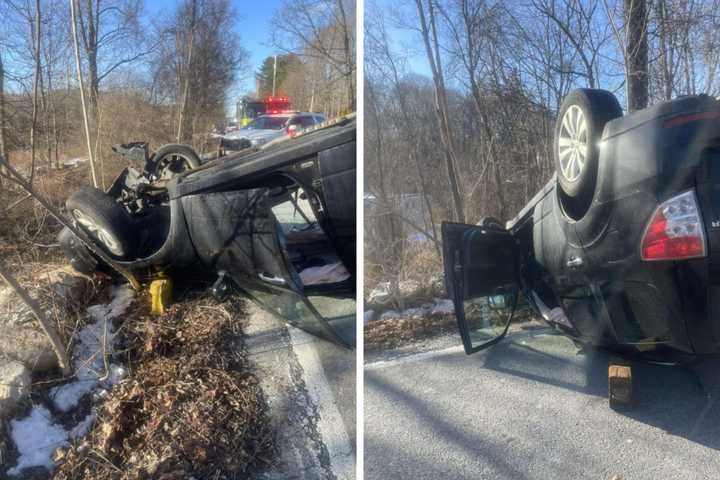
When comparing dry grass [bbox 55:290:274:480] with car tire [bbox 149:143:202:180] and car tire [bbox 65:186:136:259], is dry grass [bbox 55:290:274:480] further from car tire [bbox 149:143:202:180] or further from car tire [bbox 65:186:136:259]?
car tire [bbox 149:143:202:180]

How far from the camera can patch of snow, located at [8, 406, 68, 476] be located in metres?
2.56

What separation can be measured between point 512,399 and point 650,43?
46.3 inches

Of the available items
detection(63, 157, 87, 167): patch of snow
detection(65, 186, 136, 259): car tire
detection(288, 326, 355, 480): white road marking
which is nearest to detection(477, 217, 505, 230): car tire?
detection(288, 326, 355, 480): white road marking

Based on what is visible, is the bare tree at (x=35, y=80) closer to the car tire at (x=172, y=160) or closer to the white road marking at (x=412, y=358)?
the car tire at (x=172, y=160)

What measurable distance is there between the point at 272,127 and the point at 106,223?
155 cm

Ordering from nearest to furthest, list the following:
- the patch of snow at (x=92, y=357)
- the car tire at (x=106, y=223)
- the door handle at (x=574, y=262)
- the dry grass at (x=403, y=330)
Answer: the door handle at (x=574, y=262) → the dry grass at (x=403, y=330) → the patch of snow at (x=92, y=357) → the car tire at (x=106, y=223)

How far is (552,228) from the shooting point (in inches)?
72.1

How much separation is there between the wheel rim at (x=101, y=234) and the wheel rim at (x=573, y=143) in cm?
340

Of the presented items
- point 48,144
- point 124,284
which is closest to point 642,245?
point 124,284

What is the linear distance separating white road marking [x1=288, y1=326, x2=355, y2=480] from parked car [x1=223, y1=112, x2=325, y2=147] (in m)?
1.26

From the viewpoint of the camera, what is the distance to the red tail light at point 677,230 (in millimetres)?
1489

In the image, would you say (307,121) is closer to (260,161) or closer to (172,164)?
(260,161)

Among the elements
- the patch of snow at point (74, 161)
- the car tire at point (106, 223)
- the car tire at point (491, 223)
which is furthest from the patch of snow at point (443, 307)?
the patch of snow at point (74, 161)

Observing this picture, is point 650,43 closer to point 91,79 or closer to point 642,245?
point 642,245
